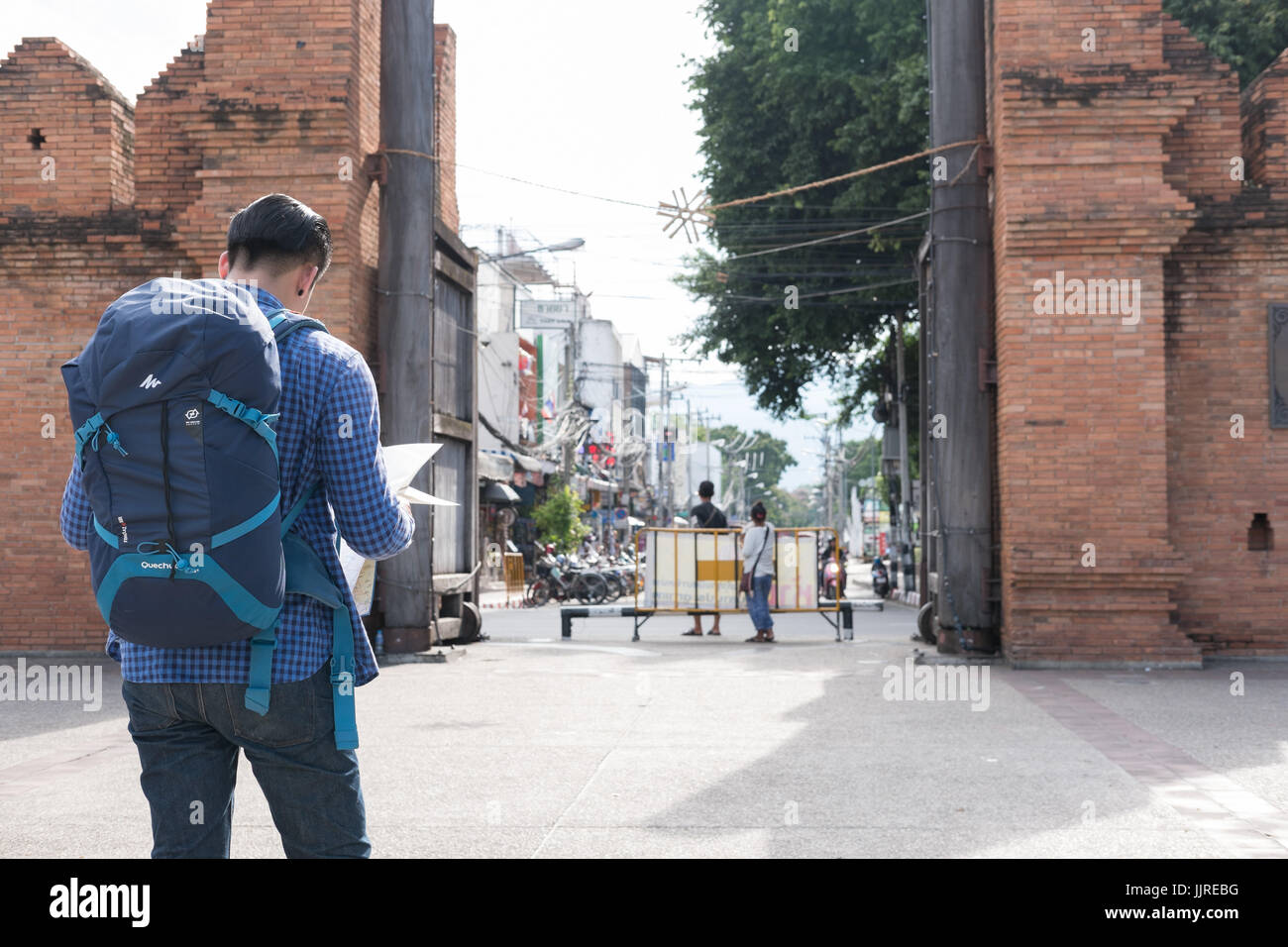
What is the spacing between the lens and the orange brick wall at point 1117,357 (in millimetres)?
11281

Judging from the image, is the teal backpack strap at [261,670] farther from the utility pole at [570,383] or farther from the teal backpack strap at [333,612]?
the utility pole at [570,383]

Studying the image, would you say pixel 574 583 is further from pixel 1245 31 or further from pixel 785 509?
pixel 785 509

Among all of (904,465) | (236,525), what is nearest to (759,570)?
(236,525)

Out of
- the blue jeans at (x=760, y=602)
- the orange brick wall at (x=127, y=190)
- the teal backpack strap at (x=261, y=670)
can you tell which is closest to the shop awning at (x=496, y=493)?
the blue jeans at (x=760, y=602)

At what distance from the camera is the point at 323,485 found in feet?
9.36

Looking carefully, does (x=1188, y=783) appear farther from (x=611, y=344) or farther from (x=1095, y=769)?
(x=611, y=344)

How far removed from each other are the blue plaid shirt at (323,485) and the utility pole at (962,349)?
32.7 ft

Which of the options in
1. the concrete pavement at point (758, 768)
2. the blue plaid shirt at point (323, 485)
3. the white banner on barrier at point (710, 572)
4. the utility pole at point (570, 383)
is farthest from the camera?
the utility pole at point (570, 383)

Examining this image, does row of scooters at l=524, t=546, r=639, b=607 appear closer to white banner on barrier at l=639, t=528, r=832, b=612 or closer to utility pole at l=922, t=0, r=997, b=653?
white banner on barrier at l=639, t=528, r=832, b=612

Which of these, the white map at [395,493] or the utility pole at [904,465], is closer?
the white map at [395,493]

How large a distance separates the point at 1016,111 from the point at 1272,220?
2.65 metres

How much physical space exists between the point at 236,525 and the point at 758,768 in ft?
16.1

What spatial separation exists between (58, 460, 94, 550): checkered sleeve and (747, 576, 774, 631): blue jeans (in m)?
12.6

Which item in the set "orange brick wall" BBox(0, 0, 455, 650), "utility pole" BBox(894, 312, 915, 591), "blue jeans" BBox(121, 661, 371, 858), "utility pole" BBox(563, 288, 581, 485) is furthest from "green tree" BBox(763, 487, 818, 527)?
"blue jeans" BBox(121, 661, 371, 858)
